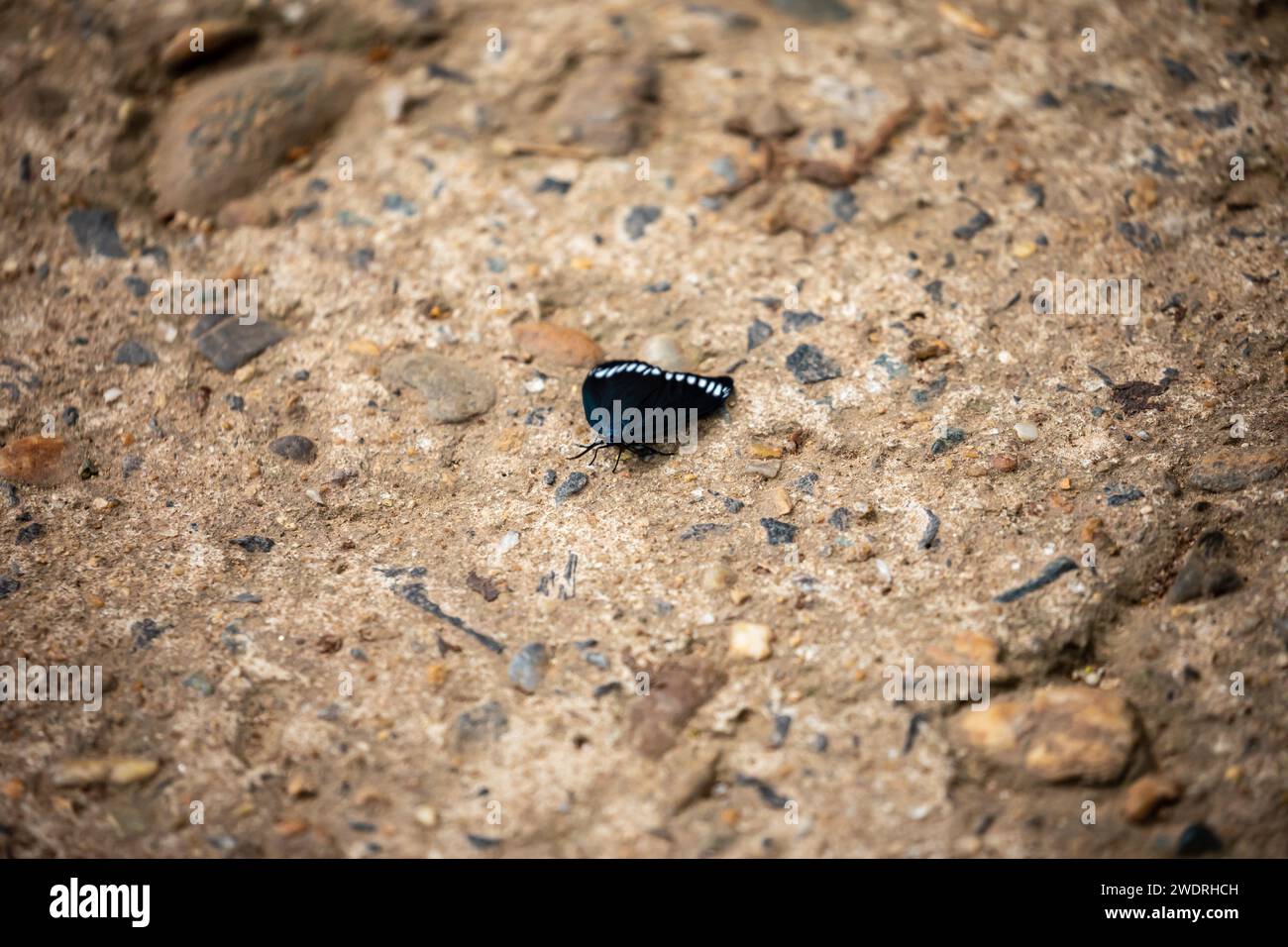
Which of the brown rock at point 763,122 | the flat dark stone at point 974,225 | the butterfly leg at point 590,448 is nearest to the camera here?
the butterfly leg at point 590,448

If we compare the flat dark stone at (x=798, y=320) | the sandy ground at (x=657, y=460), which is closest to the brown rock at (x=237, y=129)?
the sandy ground at (x=657, y=460)

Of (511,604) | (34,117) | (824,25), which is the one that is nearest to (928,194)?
(824,25)

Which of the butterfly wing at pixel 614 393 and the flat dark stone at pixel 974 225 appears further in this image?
the flat dark stone at pixel 974 225

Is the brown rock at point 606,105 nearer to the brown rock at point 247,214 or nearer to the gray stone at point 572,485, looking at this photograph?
the brown rock at point 247,214

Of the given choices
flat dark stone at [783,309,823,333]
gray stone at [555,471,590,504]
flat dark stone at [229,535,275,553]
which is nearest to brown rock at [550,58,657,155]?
flat dark stone at [783,309,823,333]

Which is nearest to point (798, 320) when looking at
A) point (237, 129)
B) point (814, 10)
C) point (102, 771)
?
point (814, 10)

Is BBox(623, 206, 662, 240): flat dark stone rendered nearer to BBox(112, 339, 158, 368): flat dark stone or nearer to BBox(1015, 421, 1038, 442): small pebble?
BBox(1015, 421, 1038, 442): small pebble

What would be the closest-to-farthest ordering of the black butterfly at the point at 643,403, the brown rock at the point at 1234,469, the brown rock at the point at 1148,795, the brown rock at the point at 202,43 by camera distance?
the brown rock at the point at 1148,795
the brown rock at the point at 1234,469
the black butterfly at the point at 643,403
the brown rock at the point at 202,43
